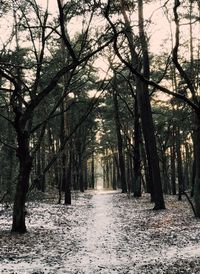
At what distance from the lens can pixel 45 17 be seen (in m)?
17.0

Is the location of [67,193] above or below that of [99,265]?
above

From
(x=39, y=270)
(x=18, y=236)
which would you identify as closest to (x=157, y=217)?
(x=18, y=236)

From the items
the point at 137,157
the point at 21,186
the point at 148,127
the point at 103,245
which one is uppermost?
the point at 148,127

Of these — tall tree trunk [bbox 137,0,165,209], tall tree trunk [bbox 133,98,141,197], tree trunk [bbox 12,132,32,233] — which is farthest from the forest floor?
tall tree trunk [bbox 133,98,141,197]

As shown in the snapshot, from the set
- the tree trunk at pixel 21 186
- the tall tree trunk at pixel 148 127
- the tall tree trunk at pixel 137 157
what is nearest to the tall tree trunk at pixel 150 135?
the tall tree trunk at pixel 148 127

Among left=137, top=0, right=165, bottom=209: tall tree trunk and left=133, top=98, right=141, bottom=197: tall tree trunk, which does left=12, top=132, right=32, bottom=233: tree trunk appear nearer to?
left=137, top=0, right=165, bottom=209: tall tree trunk

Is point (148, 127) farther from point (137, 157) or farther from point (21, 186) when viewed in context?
point (137, 157)

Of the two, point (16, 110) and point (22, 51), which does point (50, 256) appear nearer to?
point (16, 110)

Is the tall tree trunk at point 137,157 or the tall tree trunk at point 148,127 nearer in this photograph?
the tall tree trunk at point 148,127

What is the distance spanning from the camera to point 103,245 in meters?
11.6

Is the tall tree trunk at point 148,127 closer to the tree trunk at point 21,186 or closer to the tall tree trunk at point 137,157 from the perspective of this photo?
the tall tree trunk at point 137,157

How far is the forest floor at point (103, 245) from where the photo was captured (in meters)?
8.95

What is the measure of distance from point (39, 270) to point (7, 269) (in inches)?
28.0

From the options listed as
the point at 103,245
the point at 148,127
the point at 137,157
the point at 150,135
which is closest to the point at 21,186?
the point at 103,245
